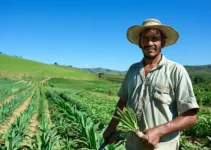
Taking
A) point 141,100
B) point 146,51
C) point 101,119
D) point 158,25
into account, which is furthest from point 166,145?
point 101,119

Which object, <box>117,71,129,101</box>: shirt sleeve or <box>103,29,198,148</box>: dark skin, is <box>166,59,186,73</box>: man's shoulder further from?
<box>117,71,129,101</box>: shirt sleeve

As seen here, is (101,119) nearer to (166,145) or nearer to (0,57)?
(166,145)

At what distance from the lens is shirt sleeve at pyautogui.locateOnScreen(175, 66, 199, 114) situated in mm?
1988

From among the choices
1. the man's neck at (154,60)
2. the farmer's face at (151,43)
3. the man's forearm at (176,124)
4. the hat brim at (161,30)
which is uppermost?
the hat brim at (161,30)

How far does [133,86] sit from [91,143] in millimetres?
2907

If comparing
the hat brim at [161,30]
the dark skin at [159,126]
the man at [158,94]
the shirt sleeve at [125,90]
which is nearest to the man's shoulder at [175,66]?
the man at [158,94]

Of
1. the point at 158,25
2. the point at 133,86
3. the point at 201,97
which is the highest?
the point at 158,25

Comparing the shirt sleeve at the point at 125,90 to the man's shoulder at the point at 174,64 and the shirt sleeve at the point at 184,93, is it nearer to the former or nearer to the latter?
the man's shoulder at the point at 174,64

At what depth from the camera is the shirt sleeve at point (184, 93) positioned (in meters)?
1.99

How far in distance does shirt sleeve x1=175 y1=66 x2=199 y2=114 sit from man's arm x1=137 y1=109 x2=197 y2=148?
52mm

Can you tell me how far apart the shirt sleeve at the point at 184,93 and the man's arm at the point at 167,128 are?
5 centimetres

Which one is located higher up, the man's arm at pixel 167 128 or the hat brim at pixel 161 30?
the hat brim at pixel 161 30

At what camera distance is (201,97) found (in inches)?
872

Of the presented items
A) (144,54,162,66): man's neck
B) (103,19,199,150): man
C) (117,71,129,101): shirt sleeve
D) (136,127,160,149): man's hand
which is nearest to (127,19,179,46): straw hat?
(103,19,199,150): man
